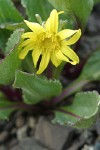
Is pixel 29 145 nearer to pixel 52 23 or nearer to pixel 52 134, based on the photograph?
pixel 52 134

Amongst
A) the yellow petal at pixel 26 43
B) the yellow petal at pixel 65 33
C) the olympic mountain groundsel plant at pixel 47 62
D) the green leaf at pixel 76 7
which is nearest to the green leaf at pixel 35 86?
the olympic mountain groundsel plant at pixel 47 62

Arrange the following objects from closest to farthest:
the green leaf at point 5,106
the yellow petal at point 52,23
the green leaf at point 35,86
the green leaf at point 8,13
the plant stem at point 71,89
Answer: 1. the yellow petal at point 52,23
2. the green leaf at point 35,86
3. the green leaf at point 8,13
4. the green leaf at point 5,106
5. the plant stem at point 71,89

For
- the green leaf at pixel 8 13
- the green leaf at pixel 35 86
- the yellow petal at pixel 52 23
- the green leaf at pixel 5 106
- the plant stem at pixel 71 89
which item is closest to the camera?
the yellow petal at pixel 52 23

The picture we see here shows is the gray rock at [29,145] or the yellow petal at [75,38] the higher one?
the yellow petal at [75,38]

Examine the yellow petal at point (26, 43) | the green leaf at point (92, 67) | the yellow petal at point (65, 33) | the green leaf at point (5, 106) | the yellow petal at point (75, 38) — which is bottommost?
the green leaf at point (92, 67)

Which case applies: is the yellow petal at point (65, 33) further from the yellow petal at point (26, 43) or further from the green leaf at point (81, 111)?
the green leaf at point (81, 111)

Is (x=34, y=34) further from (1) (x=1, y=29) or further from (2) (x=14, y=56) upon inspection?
(1) (x=1, y=29)

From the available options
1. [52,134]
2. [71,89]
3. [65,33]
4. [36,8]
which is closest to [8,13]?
[36,8]
